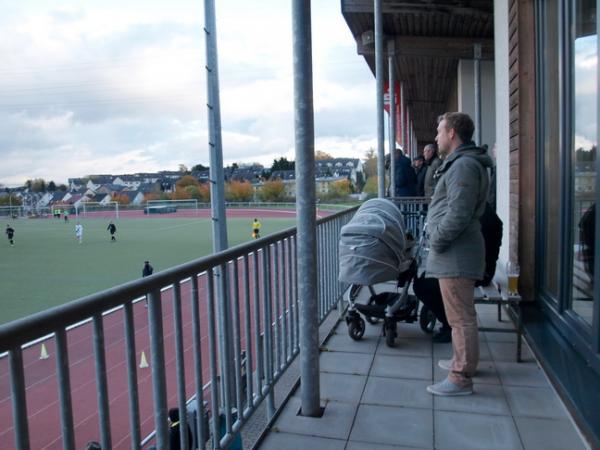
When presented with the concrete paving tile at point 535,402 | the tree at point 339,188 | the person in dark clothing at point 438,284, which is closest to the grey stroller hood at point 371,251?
the person in dark clothing at point 438,284

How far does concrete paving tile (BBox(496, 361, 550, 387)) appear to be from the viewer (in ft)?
10.7

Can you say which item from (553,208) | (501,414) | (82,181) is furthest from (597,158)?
(82,181)

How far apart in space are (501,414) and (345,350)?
1.34 m

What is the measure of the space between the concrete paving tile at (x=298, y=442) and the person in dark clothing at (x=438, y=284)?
1531mm

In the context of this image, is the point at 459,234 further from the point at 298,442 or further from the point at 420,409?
the point at 298,442

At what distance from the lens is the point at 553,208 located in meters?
3.78

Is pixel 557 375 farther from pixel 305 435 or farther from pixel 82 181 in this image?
pixel 82 181

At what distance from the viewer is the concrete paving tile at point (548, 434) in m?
2.49

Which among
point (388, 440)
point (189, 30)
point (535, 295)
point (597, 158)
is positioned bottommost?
point (388, 440)

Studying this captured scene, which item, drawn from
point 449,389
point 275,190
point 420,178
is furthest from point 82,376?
point 275,190

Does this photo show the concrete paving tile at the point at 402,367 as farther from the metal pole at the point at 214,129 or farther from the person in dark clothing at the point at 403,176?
the person in dark clothing at the point at 403,176

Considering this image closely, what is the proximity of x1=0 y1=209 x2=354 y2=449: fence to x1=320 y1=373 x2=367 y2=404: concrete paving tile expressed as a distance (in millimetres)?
288

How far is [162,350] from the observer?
1.77m

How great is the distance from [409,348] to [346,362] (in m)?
0.59
